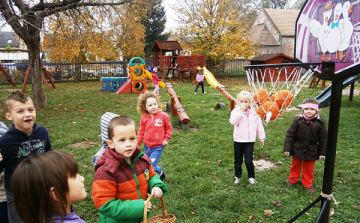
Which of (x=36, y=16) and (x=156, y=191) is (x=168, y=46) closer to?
(x=36, y=16)

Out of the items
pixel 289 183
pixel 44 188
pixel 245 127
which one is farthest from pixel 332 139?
pixel 44 188

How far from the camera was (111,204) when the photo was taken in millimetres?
1959

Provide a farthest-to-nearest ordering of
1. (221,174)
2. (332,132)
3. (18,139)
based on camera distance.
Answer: (221,174) < (332,132) < (18,139)

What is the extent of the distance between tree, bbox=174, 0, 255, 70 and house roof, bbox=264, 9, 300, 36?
11088 millimetres

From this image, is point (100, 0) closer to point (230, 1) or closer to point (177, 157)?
point (177, 157)

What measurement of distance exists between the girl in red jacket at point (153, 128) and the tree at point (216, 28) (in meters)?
17.7

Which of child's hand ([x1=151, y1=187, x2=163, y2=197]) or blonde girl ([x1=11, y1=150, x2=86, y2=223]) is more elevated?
blonde girl ([x1=11, y1=150, x2=86, y2=223])

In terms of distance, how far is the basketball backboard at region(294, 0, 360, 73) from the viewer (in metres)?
2.35

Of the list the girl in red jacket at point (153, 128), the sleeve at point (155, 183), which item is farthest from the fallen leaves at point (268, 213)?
the sleeve at point (155, 183)

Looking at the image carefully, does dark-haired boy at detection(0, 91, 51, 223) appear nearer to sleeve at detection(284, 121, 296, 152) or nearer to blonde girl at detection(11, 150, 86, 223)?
blonde girl at detection(11, 150, 86, 223)

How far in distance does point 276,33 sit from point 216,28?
13.1 m

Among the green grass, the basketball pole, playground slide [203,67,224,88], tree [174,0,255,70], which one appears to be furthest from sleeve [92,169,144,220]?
tree [174,0,255,70]

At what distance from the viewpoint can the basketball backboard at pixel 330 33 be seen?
235 cm

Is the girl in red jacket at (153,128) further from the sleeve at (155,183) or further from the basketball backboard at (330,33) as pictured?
the basketball backboard at (330,33)
